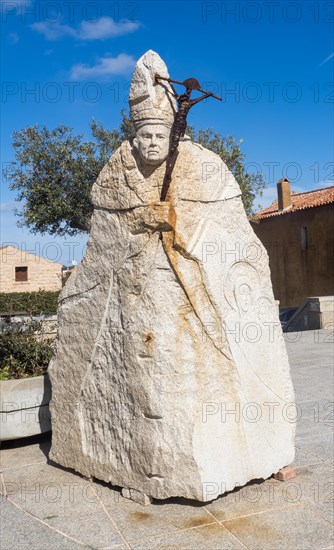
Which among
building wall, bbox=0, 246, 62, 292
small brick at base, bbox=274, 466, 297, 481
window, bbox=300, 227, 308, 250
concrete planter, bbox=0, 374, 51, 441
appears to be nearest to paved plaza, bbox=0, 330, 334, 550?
small brick at base, bbox=274, 466, 297, 481

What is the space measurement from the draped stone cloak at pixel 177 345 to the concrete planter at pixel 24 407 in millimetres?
824

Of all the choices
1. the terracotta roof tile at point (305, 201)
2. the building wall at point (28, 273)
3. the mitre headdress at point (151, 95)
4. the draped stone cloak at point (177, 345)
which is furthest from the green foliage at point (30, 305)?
the building wall at point (28, 273)

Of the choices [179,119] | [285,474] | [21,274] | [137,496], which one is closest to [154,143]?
[179,119]

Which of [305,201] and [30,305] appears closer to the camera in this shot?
A: [30,305]

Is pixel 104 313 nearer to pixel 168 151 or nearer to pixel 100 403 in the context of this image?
pixel 100 403

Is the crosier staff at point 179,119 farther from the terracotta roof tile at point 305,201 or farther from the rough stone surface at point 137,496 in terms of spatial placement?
the terracotta roof tile at point 305,201

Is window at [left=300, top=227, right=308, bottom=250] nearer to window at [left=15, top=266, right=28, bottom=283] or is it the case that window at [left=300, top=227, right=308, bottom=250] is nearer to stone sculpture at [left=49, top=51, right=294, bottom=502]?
window at [left=15, top=266, right=28, bottom=283]

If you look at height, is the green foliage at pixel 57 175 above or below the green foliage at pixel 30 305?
above

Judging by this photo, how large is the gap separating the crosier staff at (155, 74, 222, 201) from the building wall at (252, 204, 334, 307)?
64.1ft

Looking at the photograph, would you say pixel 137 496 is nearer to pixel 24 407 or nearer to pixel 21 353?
pixel 24 407

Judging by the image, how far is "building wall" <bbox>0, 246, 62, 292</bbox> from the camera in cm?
3241

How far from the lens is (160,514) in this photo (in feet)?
11.6

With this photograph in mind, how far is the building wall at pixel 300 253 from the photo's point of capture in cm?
2256

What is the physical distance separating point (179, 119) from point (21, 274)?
102ft
